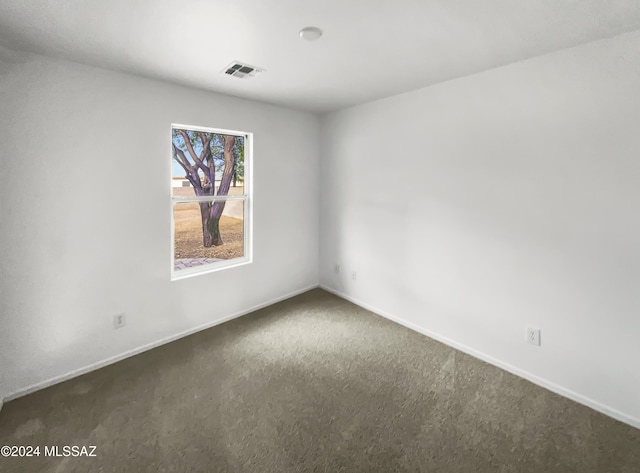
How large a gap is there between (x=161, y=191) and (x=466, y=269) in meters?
2.89

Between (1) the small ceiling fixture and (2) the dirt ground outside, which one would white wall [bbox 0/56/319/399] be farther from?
(1) the small ceiling fixture

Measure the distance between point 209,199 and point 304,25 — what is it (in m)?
2.04

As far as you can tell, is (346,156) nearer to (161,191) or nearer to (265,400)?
(161,191)

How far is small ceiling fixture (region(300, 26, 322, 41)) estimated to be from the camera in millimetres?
1829

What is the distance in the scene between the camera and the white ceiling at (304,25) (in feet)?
5.29

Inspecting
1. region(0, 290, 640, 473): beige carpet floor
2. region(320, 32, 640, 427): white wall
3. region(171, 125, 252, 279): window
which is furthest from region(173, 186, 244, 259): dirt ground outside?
region(320, 32, 640, 427): white wall

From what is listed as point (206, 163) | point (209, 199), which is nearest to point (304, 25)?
point (206, 163)

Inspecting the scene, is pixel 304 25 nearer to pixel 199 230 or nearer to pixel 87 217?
pixel 87 217

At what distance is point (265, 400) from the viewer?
85.0 inches

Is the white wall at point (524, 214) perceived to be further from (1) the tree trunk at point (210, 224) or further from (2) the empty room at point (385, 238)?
(1) the tree trunk at point (210, 224)

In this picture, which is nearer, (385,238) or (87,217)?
(87,217)

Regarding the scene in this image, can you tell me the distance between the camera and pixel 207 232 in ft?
11.1

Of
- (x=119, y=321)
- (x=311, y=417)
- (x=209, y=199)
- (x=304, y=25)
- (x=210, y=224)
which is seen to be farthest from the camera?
(x=210, y=224)

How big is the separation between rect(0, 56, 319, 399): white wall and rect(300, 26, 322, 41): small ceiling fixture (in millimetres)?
1518
